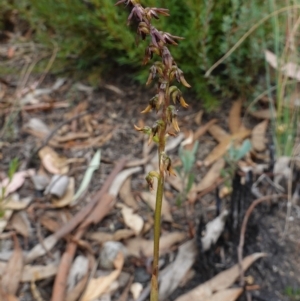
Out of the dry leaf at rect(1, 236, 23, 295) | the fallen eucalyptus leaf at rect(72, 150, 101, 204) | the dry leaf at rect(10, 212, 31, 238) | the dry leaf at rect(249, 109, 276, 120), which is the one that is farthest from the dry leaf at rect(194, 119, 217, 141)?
the dry leaf at rect(1, 236, 23, 295)

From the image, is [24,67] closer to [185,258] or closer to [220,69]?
[220,69]

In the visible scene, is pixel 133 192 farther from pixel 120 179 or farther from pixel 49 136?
pixel 49 136

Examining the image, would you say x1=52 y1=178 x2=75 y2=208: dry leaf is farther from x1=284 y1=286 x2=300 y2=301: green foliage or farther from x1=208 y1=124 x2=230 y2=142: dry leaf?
x1=284 y1=286 x2=300 y2=301: green foliage

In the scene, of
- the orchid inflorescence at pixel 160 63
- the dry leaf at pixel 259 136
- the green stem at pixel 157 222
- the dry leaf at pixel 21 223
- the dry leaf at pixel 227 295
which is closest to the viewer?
the orchid inflorescence at pixel 160 63

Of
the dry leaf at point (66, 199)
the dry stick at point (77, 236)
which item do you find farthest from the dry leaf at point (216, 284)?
the dry leaf at point (66, 199)

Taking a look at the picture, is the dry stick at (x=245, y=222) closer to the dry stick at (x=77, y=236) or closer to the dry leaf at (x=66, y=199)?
the dry stick at (x=77, y=236)

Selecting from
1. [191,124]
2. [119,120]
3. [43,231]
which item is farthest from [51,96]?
[43,231]

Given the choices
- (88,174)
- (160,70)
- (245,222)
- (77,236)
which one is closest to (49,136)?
(88,174)
